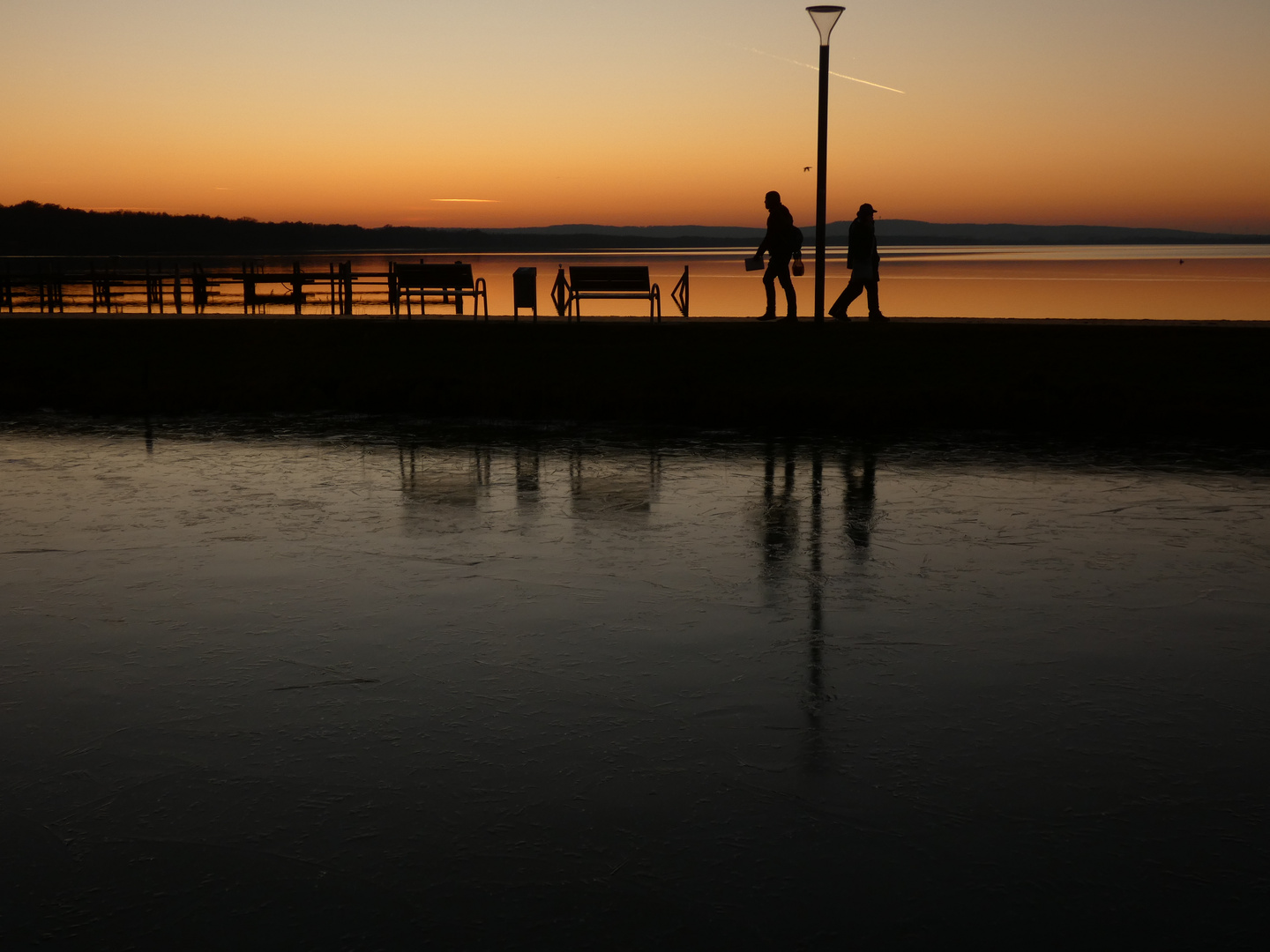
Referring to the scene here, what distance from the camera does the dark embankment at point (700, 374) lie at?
14695 mm

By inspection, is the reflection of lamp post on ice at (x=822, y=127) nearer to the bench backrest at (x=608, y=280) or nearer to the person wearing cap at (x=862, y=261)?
the person wearing cap at (x=862, y=261)

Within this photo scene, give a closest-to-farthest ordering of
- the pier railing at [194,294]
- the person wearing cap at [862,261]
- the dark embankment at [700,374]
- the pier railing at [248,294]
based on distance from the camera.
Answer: the dark embankment at [700,374]
the person wearing cap at [862,261]
the pier railing at [248,294]
the pier railing at [194,294]

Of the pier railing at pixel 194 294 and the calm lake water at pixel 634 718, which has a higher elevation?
the pier railing at pixel 194 294

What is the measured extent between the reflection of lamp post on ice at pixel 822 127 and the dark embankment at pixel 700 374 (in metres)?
0.77

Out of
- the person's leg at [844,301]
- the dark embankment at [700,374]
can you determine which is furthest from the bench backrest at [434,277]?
the person's leg at [844,301]

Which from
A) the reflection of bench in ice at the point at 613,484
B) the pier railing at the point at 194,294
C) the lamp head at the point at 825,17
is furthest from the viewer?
the pier railing at the point at 194,294

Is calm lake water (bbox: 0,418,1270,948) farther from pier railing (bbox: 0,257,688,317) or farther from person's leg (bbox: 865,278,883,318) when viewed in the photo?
pier railing (bbox: 0,257,688,317)

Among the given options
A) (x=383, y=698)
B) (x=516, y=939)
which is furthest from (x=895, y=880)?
(x=383, y=698)

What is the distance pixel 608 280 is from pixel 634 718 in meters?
19.0

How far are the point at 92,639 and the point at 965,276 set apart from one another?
58529mm

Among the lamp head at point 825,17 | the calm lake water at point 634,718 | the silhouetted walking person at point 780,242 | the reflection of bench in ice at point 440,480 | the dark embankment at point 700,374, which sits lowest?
the calm lake water at point 634,718

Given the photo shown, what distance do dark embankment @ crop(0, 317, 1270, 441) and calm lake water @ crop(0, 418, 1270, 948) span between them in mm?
4819

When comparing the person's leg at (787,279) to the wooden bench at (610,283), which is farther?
the wooden bench at (610,283)

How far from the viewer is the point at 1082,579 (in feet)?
24.3
